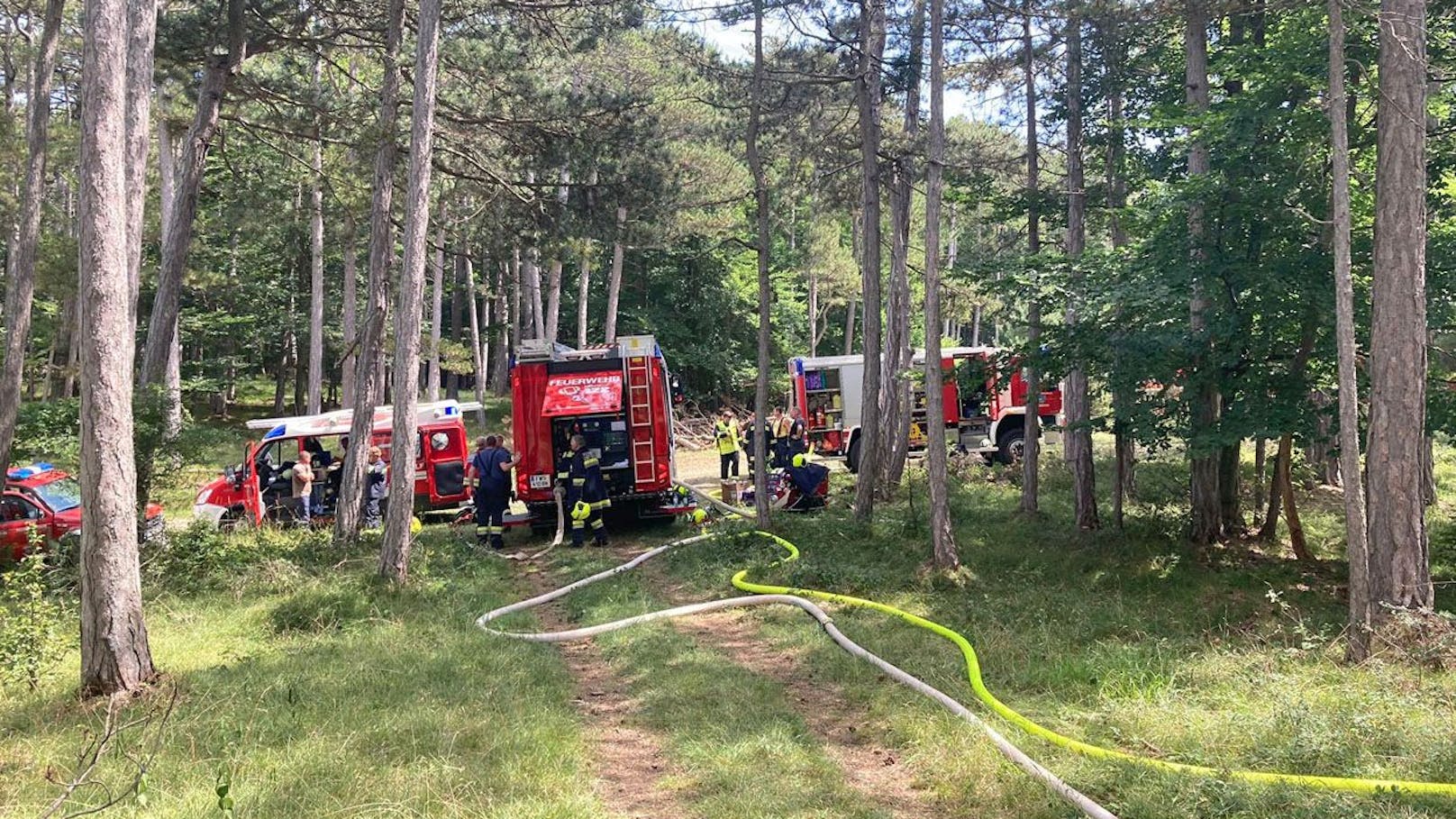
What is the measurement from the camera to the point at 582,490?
1256cm

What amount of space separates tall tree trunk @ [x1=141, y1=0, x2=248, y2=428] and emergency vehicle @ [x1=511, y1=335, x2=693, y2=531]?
14.5 ft

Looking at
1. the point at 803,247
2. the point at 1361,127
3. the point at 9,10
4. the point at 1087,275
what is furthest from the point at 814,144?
the point at 803,247

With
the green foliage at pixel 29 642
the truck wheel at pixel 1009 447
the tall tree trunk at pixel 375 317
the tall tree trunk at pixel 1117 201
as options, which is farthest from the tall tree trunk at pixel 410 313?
the truck wheel at pixel 1009 447

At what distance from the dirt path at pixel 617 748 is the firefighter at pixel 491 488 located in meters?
5.27

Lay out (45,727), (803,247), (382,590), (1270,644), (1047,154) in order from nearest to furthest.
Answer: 1. (45,727)
2. (1270,644)
3. (382,590)
4. (1047,154)
5. (803,247)

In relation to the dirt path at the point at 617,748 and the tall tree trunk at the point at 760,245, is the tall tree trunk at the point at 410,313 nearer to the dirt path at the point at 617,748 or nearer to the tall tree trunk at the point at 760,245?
the dirt path at the point at 617,748

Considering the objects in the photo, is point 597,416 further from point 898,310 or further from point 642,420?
point 898,310

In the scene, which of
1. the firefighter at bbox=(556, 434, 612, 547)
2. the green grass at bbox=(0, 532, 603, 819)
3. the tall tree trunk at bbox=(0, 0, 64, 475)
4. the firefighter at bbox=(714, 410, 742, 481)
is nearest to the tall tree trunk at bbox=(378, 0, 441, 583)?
the green grass at bbox=(0, 532, 603, 819)

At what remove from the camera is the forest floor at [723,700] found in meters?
4.26

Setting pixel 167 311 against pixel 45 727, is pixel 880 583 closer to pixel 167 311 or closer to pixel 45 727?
pixel 45 727

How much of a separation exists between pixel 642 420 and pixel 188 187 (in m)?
6.73

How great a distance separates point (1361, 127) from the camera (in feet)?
32.6

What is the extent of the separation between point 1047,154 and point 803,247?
19052 mm

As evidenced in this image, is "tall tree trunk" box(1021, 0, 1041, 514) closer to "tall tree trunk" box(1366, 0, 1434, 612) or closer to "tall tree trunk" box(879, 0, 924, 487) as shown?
"tall tree trunk" box(879, 0, 924, 487)
